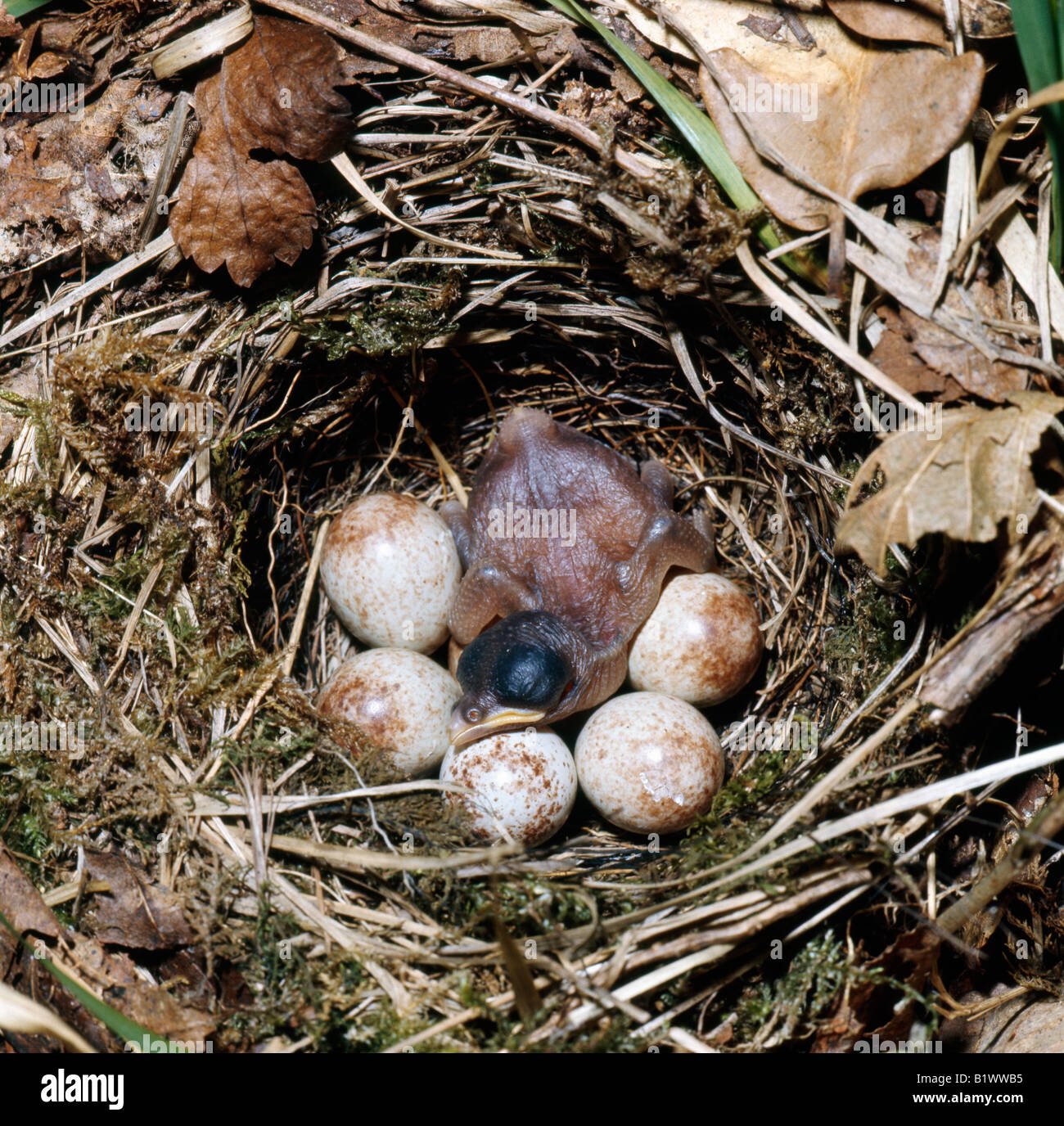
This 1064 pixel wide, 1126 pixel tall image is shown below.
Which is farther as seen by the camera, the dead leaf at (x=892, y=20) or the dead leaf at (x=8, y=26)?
the dead leaf at (x=8, y=26)

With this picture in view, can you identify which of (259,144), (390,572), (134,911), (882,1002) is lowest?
(882,1002)

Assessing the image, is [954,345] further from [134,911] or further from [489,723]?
[134,911]

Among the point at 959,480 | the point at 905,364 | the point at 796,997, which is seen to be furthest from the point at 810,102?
the point at 796,997

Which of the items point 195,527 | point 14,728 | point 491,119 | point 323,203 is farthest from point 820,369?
point 14,728

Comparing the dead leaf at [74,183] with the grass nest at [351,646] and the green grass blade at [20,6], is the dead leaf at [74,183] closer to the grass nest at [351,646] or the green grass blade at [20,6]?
the grass nest at [351,646]

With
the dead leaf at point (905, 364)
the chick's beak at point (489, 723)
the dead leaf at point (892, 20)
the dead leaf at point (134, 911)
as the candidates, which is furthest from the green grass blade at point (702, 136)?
the dead leaf at point (134, 911)

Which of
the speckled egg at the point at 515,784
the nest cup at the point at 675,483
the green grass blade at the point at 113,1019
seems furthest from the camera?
the nest cup at the point at 675,483

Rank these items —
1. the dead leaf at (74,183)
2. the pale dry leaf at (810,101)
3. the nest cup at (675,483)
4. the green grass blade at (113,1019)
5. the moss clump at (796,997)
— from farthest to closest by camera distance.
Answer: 1. the nest cup at (675,483)
2. the dead leaf at (74,183)
3. the pale dry leaf at (810,101)
4. the moss clump at (796,997)
5. the green grass blade at (113,1019)
